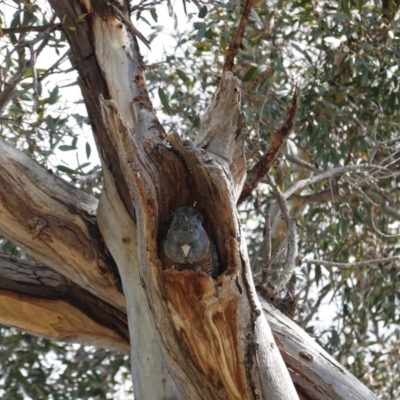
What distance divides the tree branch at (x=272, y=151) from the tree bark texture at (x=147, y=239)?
225 mm

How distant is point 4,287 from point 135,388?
659 mm

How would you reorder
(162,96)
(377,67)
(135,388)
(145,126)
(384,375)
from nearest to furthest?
(135,388) < (145,126) < (162,96) < (377,67) < (384,375)

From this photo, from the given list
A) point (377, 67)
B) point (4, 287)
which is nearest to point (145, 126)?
point (4, 287)

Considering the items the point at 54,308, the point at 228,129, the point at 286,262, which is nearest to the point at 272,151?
the point at 228,129

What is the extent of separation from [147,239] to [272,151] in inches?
28.7

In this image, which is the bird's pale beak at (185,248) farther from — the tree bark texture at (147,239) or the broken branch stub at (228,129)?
the broken branch stub at (228,129)

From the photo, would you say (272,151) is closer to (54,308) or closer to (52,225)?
(52,225)

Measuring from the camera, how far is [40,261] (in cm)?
274

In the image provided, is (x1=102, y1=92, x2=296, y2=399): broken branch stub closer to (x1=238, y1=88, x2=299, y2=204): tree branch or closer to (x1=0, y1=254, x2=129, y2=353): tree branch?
(x1=238, y1=88, x2=299, y2=204): tree branch

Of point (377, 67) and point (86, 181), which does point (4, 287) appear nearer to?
point (86, 181)

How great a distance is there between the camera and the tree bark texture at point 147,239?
6.33 ft

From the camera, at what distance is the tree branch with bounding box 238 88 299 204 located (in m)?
2.42

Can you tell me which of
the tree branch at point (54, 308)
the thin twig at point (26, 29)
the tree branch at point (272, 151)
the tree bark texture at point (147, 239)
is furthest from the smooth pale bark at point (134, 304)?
the thin twig at point (26, 29)

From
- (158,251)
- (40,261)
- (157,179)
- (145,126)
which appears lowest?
(158,251)
